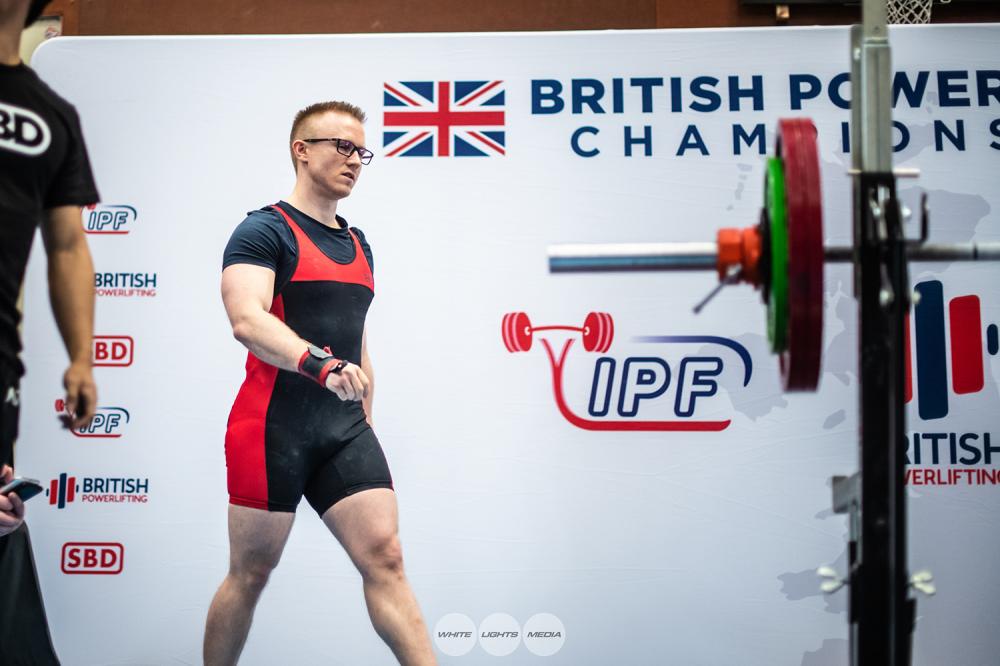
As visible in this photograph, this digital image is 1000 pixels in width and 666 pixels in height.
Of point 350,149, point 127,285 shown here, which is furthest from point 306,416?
point 350,149

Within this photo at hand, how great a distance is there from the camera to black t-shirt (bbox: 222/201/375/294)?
3506 mm

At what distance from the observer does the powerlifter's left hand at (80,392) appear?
2.12 metres

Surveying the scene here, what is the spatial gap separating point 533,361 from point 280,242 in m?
0.97

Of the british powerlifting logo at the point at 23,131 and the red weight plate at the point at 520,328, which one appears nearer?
the british powerlifting logo at the point at 23,131

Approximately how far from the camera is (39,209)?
2113mm

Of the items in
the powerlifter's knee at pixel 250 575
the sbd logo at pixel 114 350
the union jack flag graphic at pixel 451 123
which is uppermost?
Result: the union jack flag graphic at pixel 451 123

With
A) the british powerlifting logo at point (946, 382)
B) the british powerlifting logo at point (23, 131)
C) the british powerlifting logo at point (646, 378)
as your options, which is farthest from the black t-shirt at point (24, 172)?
the british powerlifting logo at point (946, 382)

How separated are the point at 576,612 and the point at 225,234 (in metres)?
1.84

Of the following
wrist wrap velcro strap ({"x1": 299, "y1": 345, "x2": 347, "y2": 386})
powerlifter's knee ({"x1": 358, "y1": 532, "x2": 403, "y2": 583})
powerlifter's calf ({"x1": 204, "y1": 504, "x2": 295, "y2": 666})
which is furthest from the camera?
powerlifter's calf ({"x1": 204, "y1": 504, "x2": 295, "y2": 666})

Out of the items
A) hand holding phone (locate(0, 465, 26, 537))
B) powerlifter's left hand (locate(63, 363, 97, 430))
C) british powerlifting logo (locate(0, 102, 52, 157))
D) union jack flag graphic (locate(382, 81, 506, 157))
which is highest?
union jack flag graphic (locate(382, 81, 506, 157))

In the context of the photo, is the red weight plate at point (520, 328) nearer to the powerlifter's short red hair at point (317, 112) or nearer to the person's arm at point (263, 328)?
the person's arm at point (263, 328)

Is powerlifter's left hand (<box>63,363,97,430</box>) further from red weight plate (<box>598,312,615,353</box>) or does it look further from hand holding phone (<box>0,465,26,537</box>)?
red weight plate (<box>598,312,615,353</box>)

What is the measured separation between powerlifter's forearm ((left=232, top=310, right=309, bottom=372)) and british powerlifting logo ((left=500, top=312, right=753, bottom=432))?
29.5 inches

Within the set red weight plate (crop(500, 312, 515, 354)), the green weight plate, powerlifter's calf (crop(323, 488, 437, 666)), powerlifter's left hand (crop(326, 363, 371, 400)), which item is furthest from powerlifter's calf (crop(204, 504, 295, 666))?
the green weight plate
